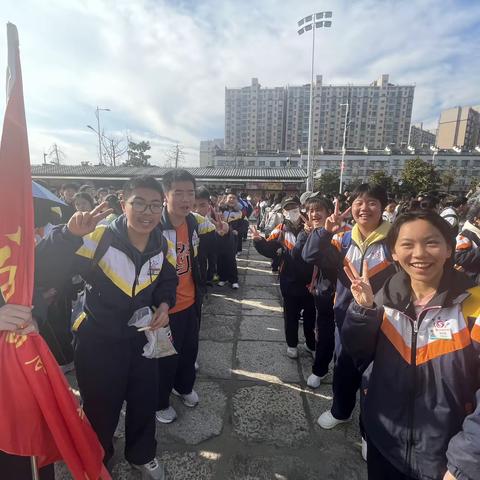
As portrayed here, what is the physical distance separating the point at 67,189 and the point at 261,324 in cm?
512

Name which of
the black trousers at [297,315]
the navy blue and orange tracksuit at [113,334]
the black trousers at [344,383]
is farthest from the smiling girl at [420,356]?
the black trousers at [297,315]

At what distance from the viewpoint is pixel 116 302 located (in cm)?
186

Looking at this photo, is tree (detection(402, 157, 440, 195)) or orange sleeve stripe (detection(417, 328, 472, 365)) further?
tree (detection(402, 157, 440, 195))

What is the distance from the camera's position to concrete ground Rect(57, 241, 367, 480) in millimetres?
2156

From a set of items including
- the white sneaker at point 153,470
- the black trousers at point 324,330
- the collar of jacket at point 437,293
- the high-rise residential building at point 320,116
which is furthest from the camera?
the high-rise residential building at point 320,116

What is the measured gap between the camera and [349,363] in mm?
2398

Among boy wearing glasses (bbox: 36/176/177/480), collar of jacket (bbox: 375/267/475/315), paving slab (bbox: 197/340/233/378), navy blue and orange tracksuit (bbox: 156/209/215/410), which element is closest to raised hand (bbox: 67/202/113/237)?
boy wearing glasses (bbox: 36/176/177/480)

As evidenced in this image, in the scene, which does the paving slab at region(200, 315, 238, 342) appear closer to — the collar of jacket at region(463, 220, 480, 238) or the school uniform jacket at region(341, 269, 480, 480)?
the school uniform jacket at region(341, 269, 480, 480)

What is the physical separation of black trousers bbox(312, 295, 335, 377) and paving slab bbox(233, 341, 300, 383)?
1.28ft

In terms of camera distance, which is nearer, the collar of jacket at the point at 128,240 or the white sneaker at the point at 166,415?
the collar of jacket at the point at 128,240

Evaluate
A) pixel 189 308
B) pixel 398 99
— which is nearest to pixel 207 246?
pixel 189 308

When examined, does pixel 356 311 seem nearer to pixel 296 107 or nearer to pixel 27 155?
pixel 27 155

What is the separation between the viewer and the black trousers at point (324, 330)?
9.59ft

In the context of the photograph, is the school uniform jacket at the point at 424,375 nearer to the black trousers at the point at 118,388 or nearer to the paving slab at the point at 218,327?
the black trousers at the point at 118,388
